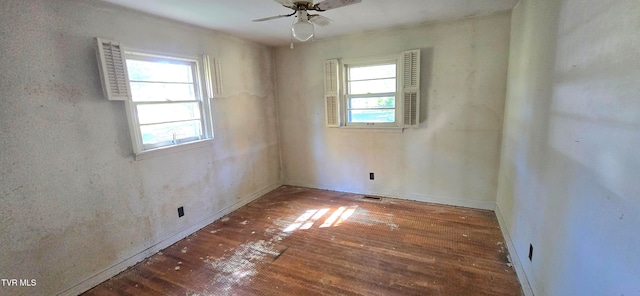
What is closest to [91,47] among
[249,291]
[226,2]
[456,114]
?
[226,2]

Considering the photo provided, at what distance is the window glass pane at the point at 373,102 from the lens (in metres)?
3.66

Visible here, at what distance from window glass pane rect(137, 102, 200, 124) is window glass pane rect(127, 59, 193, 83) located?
269 millimetres

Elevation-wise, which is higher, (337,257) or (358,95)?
(358,95)

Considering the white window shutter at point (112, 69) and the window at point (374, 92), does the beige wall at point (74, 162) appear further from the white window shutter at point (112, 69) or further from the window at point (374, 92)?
the window at point (374, 92)

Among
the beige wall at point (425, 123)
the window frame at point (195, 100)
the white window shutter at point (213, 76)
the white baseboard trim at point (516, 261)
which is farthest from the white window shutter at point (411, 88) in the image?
the window frame at point (195, 100)

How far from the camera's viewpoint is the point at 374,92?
373cm

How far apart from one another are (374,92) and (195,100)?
7.75 ft

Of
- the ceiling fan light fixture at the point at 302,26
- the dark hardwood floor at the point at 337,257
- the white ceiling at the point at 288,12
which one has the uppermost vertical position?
the white ceiling at the point at 288,12

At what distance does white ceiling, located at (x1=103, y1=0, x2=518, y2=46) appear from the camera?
2.36 m

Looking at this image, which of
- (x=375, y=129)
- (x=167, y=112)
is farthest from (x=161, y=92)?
(x=375, y=129)

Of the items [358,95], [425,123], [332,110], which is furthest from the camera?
[332,110]

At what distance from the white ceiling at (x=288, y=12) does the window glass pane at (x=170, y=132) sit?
111 cm

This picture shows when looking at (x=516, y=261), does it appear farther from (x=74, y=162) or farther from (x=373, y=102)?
(x=74, y=162)

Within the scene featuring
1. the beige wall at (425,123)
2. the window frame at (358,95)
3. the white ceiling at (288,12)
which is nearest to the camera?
the white ceiling at (288,12)
